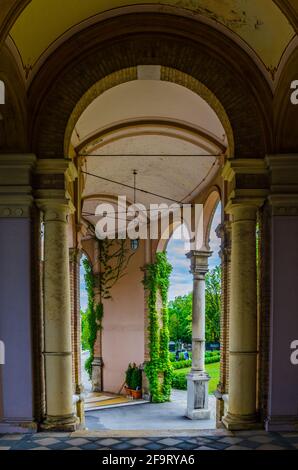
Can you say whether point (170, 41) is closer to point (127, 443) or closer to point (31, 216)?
point (31, 216)

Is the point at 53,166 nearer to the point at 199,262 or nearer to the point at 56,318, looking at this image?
the point at 56,318

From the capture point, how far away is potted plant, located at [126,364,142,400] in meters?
17.5

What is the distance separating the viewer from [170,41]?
7.28 metres

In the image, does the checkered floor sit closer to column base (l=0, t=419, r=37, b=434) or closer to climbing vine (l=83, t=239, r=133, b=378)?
column base (l=0, t=419, r=37, b=434)

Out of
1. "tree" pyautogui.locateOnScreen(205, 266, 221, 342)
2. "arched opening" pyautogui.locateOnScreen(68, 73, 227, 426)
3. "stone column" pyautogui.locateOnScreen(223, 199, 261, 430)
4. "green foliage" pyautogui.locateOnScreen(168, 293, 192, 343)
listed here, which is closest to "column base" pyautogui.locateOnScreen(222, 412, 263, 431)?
"stone column" pyautogui.locateOnScreen(223, 199, 261, 430)

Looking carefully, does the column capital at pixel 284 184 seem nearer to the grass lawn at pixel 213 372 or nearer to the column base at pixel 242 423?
the column base at pixel 242 423

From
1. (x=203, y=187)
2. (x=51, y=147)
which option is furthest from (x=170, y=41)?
(x=203, y=187)

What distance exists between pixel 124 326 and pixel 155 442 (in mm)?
12750

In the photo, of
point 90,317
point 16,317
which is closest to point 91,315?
point 90,317

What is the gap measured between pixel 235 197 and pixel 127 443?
3534 millimetres

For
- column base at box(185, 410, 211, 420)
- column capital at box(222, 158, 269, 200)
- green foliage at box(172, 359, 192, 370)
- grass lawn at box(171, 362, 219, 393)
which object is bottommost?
grass lawn at box(171, 362, 219, 393)

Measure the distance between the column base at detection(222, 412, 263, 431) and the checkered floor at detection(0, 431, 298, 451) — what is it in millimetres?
143
